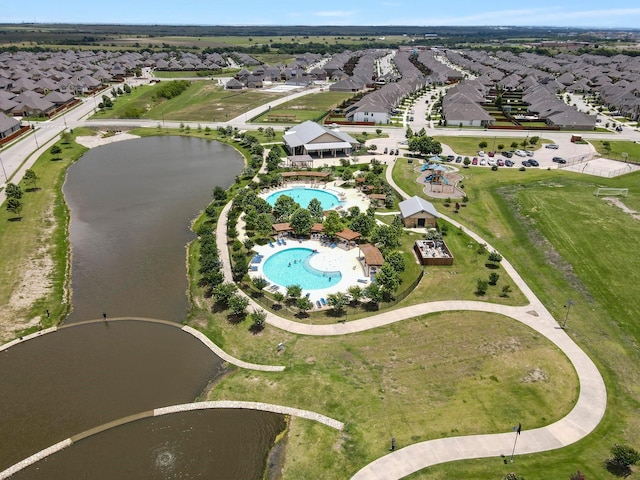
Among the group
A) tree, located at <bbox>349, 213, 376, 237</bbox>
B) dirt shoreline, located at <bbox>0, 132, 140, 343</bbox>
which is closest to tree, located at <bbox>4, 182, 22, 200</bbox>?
dirt shoreline, located at <bbox>0, 132, 140, 343</bbox>

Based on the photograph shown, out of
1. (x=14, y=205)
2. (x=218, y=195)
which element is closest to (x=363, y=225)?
(x=218, y=195)

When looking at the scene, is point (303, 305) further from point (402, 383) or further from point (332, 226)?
point (332, 226)

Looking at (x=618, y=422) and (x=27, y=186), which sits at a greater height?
(x=27, y=186)

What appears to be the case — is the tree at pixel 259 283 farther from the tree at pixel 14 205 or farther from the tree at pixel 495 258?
the tree at pixel 14 205

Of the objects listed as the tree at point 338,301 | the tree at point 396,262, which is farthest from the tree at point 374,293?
the tree at point 396,262

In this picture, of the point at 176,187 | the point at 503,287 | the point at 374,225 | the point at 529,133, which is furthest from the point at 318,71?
the point at 503,287

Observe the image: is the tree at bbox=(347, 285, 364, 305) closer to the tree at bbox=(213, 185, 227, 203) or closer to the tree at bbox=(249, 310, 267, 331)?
the tree at bbox=(249, 310, 267, 331)

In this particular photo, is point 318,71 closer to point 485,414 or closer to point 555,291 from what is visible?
point 555,291
